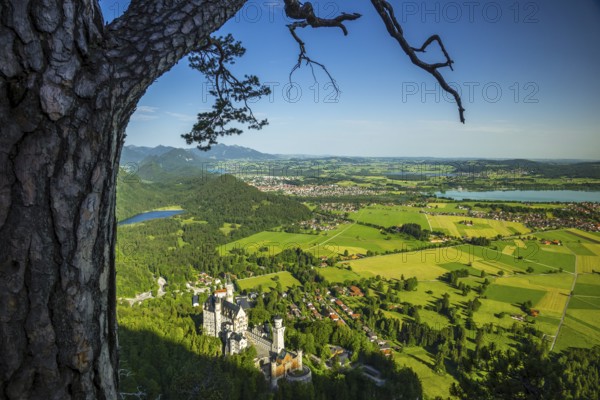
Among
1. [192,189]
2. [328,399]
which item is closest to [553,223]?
[328,399]

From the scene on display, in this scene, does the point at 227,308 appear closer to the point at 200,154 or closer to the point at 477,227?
the point at 477,227

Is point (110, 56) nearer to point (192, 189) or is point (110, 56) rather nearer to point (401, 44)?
point (401, 44)

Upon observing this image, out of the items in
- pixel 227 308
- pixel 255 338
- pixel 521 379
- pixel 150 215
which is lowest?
pixel 150 215

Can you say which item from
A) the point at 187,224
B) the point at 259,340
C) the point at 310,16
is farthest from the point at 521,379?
the point at 187,224

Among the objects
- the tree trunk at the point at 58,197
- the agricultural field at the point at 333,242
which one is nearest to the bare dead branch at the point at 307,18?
the tree trunk at the point at 58,197

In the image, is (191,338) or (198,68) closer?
(198,68)

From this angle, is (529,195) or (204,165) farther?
(204,165)

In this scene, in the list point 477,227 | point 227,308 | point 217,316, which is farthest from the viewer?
point 477,227
